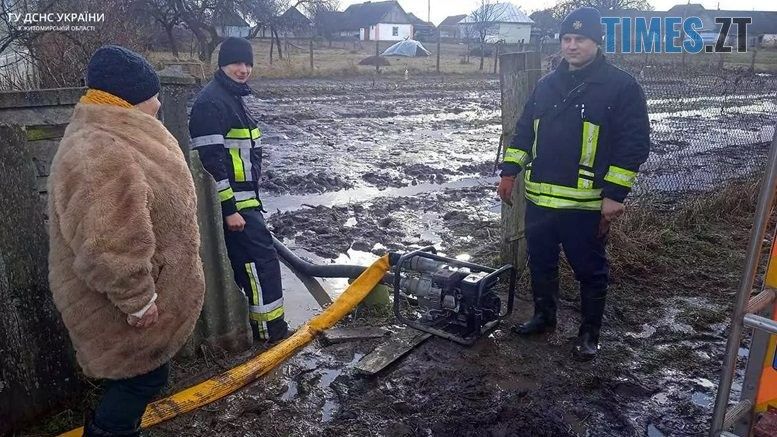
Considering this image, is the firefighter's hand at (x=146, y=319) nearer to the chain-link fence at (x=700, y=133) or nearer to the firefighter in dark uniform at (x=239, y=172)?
the firefighter in dark uniform at (x=239, y=172)

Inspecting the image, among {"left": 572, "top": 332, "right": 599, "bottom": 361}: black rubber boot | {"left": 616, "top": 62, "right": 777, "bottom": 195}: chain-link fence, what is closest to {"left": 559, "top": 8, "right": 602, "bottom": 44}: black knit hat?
{"left": 572, "top": 332, "right": 599, "bottom": 361}: black rubber boot

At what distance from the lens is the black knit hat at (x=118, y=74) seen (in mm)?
2312

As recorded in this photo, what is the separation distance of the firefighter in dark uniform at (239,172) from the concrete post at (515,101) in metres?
1.97

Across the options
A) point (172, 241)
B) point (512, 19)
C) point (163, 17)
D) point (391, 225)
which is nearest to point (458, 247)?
point (391, 225)

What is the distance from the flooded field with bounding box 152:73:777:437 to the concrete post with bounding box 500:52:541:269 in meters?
0.51

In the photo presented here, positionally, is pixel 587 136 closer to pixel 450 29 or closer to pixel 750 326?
pixel 750 326

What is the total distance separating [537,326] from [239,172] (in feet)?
7.62

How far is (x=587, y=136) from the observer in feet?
12.2

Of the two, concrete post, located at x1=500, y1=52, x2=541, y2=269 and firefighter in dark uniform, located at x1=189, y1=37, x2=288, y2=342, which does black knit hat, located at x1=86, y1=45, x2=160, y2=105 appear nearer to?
firefighter in dark uniform, located at x1=189, y1=37, x2=288, y2=342

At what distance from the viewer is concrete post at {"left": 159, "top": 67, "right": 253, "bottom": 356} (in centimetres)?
348

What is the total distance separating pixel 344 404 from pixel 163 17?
31.0m

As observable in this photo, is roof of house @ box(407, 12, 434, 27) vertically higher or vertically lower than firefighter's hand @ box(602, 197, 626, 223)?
higher

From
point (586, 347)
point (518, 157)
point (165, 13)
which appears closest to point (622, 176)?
point (518, 157)

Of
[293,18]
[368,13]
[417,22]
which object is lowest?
[293,18]
